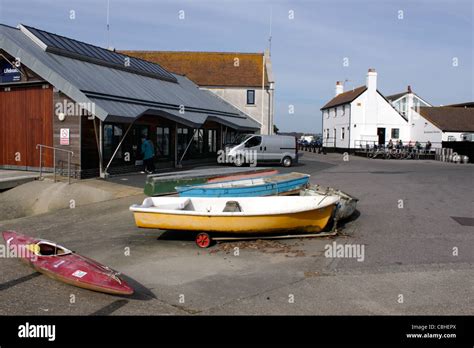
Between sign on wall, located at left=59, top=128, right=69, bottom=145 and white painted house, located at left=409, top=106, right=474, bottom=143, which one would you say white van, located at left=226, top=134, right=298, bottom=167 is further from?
white painted house, located at left=409, top=106, right=474, bottom=143

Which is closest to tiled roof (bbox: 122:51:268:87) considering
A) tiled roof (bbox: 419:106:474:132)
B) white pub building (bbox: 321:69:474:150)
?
white pub building (bbox: 321:69:474:150)

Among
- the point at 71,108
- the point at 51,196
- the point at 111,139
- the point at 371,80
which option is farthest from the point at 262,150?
the point at 371,80

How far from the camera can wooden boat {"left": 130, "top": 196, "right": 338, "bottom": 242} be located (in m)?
9.41

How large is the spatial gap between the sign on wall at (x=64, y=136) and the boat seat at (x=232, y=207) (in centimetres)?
1120

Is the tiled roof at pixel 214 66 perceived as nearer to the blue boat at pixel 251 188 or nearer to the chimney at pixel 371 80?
the chimney at pixel 371 80

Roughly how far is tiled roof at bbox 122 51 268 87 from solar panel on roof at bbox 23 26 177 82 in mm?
16579

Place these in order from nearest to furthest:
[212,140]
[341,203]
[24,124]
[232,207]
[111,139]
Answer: [232,207], [341,203], [24,124], [111,139], [212,140]

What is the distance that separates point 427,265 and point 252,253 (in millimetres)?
3136

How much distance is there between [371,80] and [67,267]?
162 feet

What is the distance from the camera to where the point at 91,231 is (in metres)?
11.6

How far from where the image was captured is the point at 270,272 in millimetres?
7805

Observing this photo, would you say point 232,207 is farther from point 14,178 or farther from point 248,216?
point 14,178
